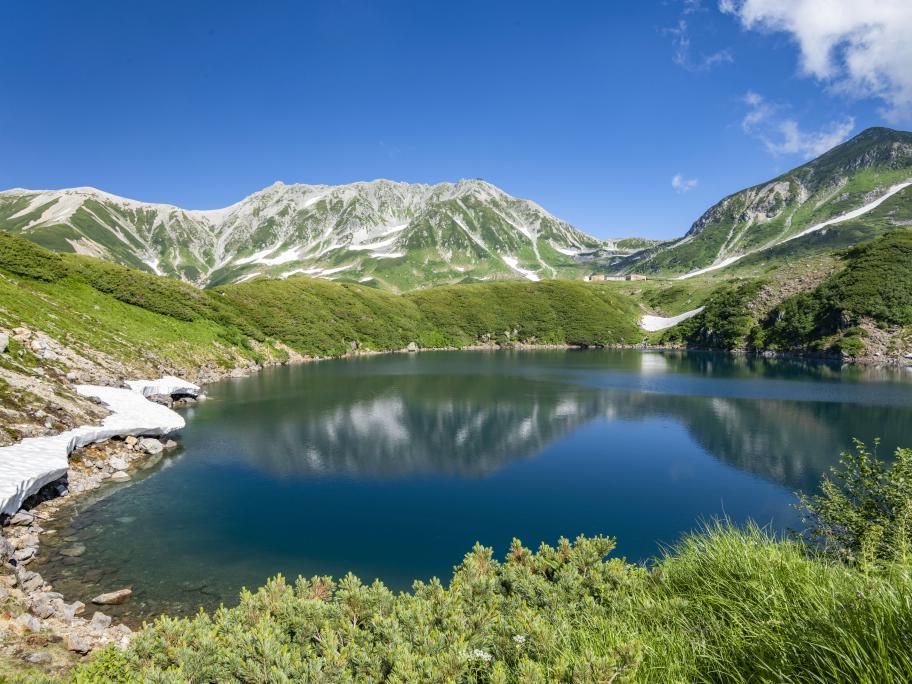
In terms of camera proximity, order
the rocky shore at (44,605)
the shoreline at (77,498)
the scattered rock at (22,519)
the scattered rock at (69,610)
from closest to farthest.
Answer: the rocky shore at (44,605), the shoreline at (77,498), the scattered rock at (69,610), the scattered rock at (22,519)

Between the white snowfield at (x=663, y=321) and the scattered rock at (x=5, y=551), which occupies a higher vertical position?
the white snowfield at (x=663, y=321)

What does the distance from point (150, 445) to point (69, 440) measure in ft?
25.1

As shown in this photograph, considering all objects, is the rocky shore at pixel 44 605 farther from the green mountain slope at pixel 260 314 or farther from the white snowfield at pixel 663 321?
the white snowfield at pixel 663 321

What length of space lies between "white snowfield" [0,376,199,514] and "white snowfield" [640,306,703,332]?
162863 mm

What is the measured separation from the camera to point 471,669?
5.86 metres

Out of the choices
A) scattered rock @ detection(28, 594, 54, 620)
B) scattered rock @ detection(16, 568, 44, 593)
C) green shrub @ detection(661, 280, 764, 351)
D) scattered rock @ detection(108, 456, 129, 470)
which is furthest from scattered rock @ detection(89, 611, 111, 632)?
green shrub @ detection(661, 280, 764, 351)

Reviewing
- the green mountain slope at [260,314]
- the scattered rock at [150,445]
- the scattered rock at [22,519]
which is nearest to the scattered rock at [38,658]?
the scattered rock at [22,519]

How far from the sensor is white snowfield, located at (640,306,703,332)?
167m

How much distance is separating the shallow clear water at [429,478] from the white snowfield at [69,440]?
2435mm

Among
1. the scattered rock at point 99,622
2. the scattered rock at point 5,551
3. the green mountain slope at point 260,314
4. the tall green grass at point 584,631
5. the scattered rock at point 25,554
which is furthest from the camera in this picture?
the green mountain slope at point 260,314

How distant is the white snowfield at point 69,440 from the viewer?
19.6 meters

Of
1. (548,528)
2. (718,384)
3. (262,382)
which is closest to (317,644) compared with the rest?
(548,528)

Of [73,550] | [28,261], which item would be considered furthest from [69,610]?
[28,261]

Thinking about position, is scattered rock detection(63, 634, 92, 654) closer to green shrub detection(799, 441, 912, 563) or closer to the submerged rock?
the submerged rock
